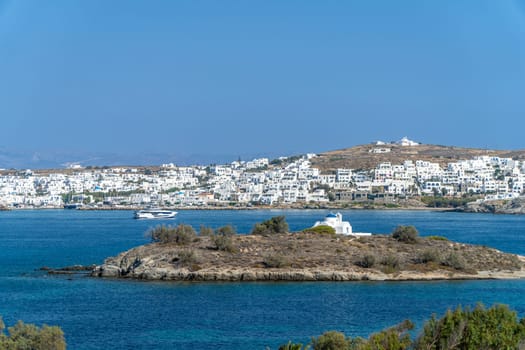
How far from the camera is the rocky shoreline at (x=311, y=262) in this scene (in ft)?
111

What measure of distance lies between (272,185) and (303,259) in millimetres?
91830

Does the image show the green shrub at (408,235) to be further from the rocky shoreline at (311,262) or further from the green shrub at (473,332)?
the green shrub at (473,332)

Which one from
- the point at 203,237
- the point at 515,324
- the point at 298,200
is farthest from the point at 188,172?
the point at 515,324

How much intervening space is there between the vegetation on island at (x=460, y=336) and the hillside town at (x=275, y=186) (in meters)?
97.5

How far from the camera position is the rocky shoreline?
111 feet

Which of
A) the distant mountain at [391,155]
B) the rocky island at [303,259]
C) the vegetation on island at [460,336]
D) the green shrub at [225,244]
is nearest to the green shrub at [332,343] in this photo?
the vegetation on island at [460,336]

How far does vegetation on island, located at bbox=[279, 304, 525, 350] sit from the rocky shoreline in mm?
17347

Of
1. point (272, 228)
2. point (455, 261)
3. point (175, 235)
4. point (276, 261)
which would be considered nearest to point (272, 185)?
point (272, 228)

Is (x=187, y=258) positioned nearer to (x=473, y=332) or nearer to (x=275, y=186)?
(x=473, y=332)

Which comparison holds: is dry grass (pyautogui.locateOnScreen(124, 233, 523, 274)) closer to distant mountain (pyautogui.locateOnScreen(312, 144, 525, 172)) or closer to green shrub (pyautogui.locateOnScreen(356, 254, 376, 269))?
green shrub (pyautogui.locateOnScreen(356, 254, 376, 269))

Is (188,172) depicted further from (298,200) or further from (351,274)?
(351,274)

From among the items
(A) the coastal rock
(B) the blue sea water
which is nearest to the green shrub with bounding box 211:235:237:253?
(B) the blue sea water

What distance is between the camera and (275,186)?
413 feet

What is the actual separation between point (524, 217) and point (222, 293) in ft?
228
